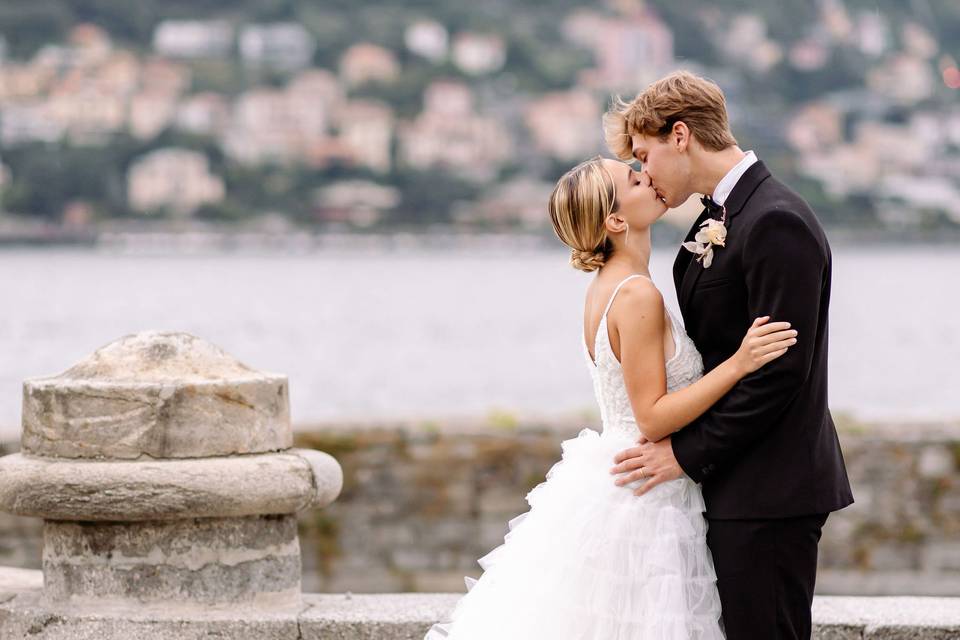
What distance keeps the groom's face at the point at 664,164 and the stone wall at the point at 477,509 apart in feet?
27.2

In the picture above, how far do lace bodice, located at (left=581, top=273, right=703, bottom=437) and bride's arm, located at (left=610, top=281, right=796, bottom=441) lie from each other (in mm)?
41

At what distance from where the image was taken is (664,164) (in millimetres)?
3656

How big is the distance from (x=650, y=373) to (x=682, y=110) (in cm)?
62

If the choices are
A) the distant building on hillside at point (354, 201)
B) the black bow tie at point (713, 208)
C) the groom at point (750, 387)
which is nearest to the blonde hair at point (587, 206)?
the groom at point (750, 387)

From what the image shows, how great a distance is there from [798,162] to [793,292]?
98513 millimetres

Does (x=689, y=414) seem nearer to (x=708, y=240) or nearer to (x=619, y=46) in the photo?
(x=708, y=240)

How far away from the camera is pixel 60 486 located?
4.39 m

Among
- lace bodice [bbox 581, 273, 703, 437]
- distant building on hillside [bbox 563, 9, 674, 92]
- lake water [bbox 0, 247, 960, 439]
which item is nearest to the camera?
lace bodice [bbox 581, 273, 703, 437]

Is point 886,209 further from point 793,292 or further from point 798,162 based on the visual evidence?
point 793,292

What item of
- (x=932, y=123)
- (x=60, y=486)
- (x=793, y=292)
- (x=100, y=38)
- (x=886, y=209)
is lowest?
(x=60, y=486)

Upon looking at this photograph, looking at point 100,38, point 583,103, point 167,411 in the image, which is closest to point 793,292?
point 167,411

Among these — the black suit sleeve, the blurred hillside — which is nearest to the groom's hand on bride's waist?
the black suit sleeve

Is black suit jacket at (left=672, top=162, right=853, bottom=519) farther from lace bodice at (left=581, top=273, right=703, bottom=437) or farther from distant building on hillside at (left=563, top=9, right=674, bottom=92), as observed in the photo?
distant building on hillside at (left=563, top=9, right=674, bottom=92)

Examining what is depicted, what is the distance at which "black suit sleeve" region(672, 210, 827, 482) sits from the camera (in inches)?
136
